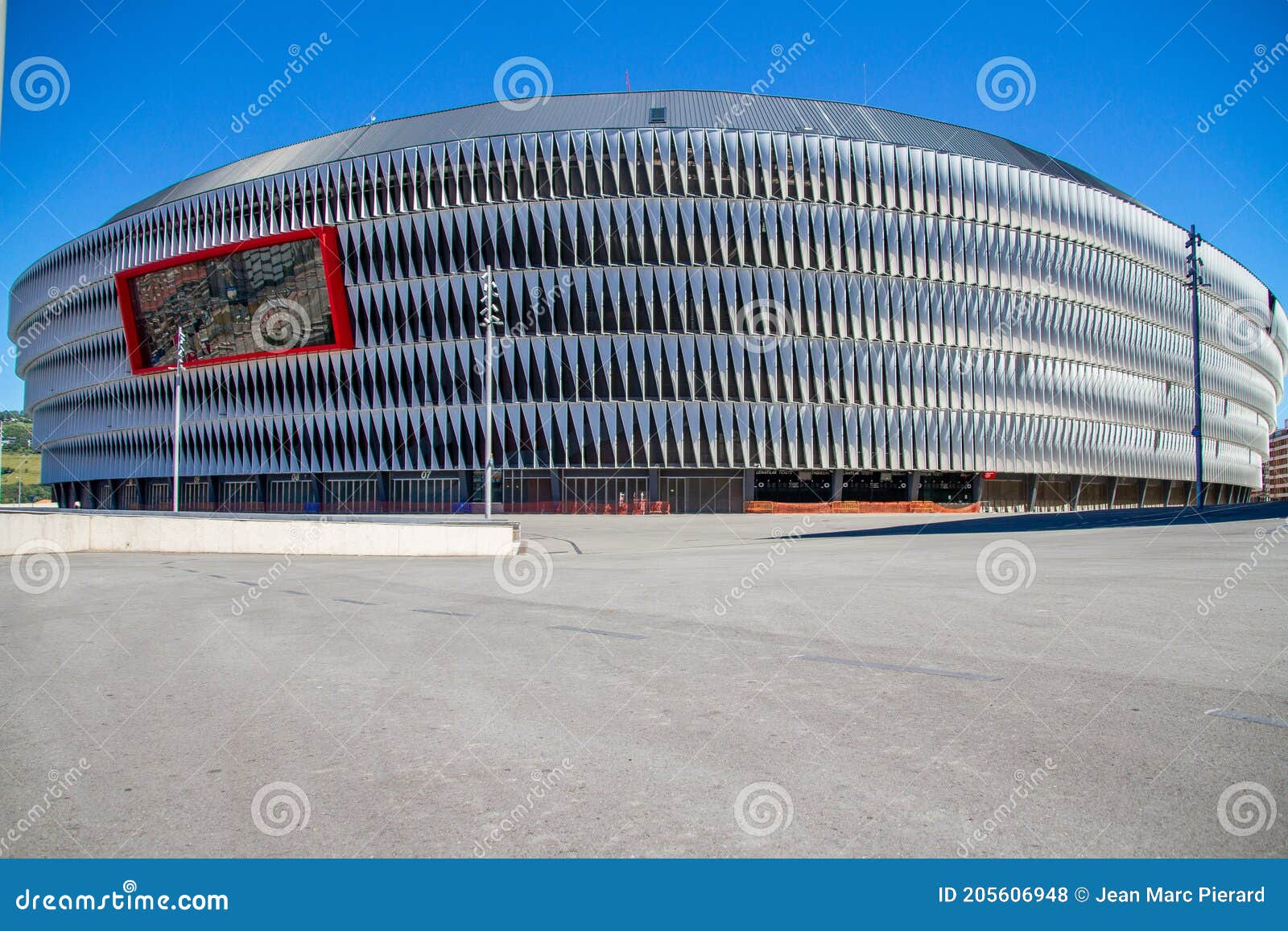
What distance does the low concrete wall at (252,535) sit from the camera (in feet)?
88.2

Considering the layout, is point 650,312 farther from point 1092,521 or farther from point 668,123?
point 1092,521

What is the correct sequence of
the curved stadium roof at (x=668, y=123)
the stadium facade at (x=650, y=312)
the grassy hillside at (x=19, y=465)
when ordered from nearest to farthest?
the stadium facade at (x=650, y=312)
the curved stadium roof at (x=668, y=123)
the grassy hillside at (x=19, y=465)

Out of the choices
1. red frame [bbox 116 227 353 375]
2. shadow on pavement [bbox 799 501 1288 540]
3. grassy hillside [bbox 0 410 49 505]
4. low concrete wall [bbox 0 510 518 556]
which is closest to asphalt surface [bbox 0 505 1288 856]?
low concrete wall [bbox 0 510 518 556]

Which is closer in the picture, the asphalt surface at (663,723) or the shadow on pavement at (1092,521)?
the asphalt surface at (663,723)

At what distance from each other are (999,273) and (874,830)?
66764 mm

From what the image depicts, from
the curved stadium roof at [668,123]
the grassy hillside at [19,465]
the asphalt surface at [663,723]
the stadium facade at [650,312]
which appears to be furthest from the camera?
the grassy hillside at [19,465]

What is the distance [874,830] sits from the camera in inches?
155

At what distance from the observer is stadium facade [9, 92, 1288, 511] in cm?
5856

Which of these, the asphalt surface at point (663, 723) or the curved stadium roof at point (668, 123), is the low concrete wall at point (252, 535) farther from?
the curved stadium roof at point (668, 123)


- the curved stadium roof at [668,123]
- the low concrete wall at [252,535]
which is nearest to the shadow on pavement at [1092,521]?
the low concrete wall at [252,535]

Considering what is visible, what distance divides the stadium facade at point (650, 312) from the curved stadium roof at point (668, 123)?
34 cm

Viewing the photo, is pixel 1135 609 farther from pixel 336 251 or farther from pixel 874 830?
pixel 336 251

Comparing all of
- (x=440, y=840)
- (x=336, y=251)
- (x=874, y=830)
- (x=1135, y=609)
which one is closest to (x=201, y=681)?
(x=440, y=840)

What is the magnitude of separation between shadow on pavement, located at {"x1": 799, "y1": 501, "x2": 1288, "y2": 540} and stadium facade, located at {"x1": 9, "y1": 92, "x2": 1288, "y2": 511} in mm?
23864
